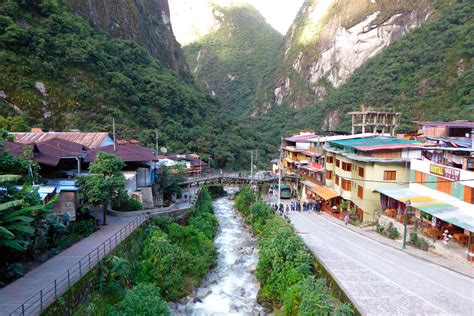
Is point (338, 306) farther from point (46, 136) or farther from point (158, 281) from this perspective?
point (46, 136)

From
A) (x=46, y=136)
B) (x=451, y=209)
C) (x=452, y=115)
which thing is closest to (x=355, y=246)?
(x=451, y=209)

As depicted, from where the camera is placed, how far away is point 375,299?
50.0 feet

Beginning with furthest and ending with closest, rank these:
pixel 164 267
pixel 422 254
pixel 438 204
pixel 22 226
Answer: pixel 438 204 → pixel 422 254 → pixel 164 267 → pixel 22 226

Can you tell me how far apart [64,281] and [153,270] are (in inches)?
265

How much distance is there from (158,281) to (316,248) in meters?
10.1

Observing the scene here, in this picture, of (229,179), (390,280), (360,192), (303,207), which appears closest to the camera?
(390,280)

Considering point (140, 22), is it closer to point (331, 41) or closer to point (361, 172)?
point (331, 41)

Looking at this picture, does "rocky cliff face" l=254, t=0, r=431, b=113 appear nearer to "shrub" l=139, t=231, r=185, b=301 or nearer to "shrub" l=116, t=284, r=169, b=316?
"shrub" l=139, t=231, r=185, b=301

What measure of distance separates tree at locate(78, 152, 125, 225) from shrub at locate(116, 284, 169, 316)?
7.04m

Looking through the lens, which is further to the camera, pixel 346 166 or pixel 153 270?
pixel 346 166

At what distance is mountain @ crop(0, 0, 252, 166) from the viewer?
1868 inches

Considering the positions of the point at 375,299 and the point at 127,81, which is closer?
the point at 375,299

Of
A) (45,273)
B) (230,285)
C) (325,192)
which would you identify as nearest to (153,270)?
(230,285)

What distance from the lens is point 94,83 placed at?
56.9m
